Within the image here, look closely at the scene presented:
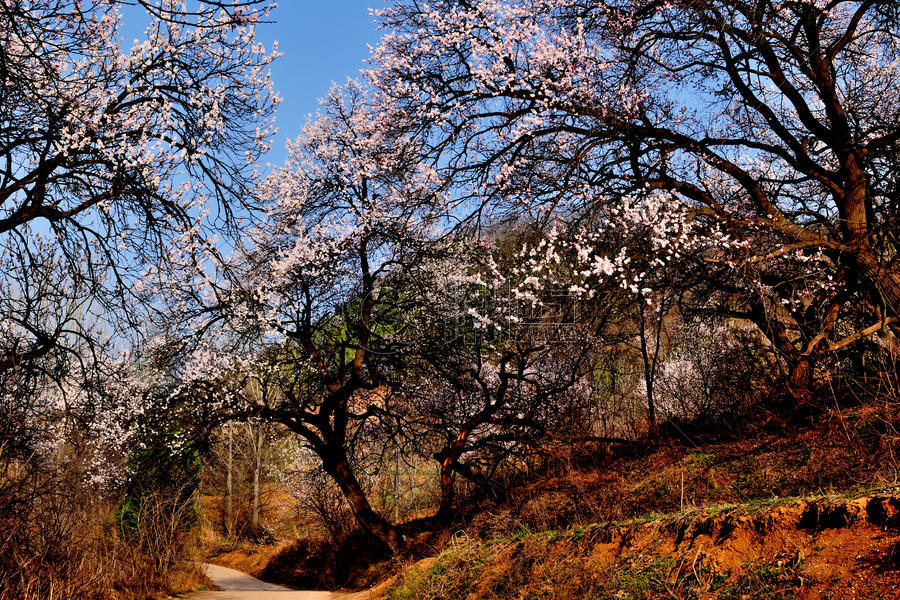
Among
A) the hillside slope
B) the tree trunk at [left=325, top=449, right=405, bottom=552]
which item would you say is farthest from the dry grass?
the hillside slope

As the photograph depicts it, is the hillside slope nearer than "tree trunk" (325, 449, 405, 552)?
Yes

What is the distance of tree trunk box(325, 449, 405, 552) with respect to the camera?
37.4 feet

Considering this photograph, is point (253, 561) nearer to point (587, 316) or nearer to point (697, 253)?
point (587, 316)

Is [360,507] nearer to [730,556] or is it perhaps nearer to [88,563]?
[88,563]

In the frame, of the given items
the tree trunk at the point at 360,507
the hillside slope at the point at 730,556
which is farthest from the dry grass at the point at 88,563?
the hillside slope at the point at 730,556

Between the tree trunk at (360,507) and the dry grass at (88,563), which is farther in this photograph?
the tree trunk at (360,507)

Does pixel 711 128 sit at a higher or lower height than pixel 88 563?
higher

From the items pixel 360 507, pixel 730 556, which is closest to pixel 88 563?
pixel 360 507

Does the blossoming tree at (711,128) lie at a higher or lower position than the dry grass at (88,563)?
higher

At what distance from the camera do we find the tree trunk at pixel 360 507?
1141cm

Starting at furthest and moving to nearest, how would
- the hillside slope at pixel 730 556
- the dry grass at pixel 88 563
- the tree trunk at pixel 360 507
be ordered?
the tree trunk at pixel 360 507 < the dry grass at pixel 88 563 < the hillside slope at pixel 730 556

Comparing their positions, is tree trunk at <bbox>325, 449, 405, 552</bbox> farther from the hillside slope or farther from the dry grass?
the hillside slope

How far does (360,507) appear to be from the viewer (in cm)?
1160

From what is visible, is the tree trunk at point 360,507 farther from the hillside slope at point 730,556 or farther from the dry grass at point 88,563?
the hillside slope at point 730,556
